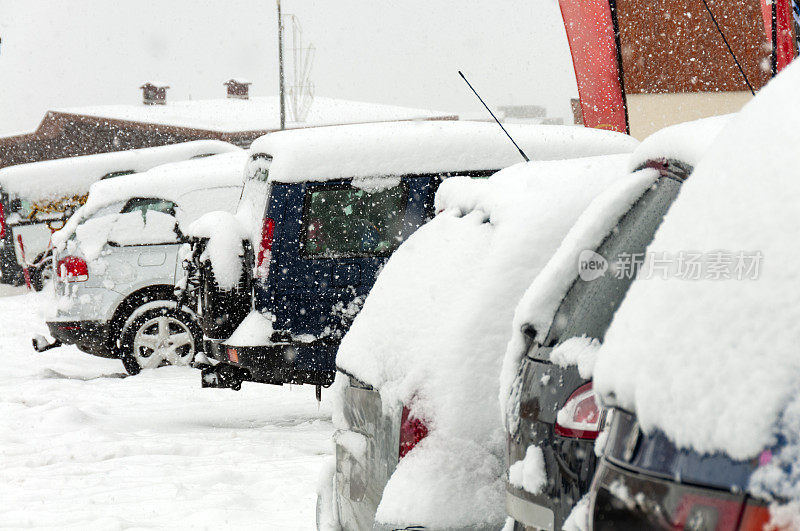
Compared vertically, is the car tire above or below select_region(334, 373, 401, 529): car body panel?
below

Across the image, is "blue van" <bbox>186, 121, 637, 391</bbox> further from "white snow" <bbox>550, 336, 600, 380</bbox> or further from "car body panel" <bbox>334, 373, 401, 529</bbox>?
"white snow" <bbox>550, 336, 600, 380</bbox>

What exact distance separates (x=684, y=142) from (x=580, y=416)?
0.73 meters

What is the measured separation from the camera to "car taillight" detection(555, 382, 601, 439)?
2.38 metres

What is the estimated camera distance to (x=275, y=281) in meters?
7.09

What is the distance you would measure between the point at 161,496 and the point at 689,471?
484 centimetres

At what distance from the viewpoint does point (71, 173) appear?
60.4 ft

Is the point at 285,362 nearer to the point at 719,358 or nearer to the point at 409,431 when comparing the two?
the point at 409,431

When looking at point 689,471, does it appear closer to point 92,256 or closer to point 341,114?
point 92,256

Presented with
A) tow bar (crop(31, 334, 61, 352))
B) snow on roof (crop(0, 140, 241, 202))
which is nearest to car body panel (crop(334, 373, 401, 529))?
tow bar (crop(31, 334, 61, 352))

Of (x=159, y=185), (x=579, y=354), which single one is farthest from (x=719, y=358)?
(x=159, y=185)

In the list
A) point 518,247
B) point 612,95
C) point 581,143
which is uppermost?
point 612,95

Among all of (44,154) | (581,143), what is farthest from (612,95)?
(44,154)

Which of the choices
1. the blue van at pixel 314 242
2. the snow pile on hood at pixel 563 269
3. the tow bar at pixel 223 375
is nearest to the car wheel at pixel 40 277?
the tow bar at pixel 223 375

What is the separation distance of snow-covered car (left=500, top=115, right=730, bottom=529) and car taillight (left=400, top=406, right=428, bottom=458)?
0.55 metres
